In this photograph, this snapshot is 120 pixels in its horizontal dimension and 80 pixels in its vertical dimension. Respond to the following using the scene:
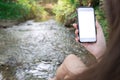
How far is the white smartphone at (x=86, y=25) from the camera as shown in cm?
249

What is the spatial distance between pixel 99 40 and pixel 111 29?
57.2 inches

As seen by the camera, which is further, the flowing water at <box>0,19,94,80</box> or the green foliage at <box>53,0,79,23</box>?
the green foliage at <box>53,0,79,23</box>

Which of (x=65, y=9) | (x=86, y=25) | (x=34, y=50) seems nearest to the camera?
(x=86, y=25)

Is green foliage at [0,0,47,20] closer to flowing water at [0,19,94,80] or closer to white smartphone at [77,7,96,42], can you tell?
flowing water at [0,19,94,80]

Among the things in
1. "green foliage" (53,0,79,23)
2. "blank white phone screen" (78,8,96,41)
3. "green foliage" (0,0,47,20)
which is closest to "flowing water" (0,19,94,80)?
"green foliage" (53,0,79,23)

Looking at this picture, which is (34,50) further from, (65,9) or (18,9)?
(18,9)

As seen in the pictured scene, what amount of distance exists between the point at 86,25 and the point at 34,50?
750 centimetres

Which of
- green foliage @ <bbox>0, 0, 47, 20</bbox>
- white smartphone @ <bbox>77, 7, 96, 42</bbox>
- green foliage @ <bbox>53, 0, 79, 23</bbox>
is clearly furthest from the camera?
green foliage @ <bbox>0, 0, 47, 20</bbox>

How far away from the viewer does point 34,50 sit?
392 inches

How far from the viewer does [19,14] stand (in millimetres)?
16391

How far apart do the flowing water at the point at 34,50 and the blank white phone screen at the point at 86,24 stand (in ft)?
16.3

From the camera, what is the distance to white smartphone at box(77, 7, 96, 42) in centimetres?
249

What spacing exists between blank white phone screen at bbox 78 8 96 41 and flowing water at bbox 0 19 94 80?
16.3 ft

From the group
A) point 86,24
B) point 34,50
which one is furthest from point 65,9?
point 86,24
